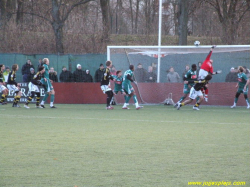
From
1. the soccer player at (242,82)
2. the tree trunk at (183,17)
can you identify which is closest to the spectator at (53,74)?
the soccer player at (242,82)

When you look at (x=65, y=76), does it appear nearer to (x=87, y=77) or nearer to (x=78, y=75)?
(x=78, y=75)

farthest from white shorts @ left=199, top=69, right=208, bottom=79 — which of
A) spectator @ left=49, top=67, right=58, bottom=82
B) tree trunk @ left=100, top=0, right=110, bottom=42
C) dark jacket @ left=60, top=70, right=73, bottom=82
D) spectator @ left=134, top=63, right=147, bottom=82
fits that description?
tree trunk @ left=100, top=0, right=110, bottom=42

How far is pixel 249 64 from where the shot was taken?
21422mm

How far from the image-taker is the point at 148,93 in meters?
22.9

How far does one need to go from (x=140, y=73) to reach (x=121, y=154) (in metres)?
15.4

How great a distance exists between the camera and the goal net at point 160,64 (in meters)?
22.0

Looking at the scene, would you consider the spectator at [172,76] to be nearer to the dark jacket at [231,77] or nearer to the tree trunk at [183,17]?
the dark jacket at [231,77]

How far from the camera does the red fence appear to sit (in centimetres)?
2170

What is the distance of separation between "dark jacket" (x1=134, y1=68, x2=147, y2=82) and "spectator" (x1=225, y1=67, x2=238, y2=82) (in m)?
3.85

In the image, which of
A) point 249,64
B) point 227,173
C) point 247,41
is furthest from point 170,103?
point 227,173

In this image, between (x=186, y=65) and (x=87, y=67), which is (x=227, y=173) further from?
(x=87, y=67)

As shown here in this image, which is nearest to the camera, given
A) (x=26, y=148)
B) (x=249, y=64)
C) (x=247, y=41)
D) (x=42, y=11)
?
(x=26, y=148)

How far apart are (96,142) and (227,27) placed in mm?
24593

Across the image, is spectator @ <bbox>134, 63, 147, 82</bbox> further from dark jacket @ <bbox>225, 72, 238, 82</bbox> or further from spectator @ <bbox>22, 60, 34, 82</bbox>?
spectator @ <bbox>22, 60, 34, 82</bbox>
